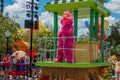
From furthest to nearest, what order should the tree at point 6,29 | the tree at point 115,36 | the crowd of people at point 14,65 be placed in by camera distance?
the tree at point 115,36 < the tree at point 6,29 < the crowd of people at point 14,65

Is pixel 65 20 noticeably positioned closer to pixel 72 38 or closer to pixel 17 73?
pixel 72 38

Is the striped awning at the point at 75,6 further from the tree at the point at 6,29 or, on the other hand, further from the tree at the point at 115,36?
the tree at the point at 115,36

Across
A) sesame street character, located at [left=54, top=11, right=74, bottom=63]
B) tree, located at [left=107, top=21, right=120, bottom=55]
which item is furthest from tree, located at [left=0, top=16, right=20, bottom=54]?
sesame street character, located at [left=54, top=11, right=74, bottom=63]

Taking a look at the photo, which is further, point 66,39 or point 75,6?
point 75,6

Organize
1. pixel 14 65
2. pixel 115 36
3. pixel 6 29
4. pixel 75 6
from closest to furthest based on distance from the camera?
pixel 75 6, pixel 14 65, pixel 6 29, pixel 115 36

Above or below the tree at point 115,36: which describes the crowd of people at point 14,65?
below

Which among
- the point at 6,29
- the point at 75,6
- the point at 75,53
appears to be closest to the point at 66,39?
the point at 75,53

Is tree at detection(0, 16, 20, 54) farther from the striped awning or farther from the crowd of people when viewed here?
the striped awning

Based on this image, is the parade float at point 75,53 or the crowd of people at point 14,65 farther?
the crowd of people at point 14,65

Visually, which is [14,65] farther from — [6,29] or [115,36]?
[115,36]

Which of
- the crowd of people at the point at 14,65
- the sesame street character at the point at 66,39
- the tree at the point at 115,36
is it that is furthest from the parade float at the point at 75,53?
the tree at the point at 115,36

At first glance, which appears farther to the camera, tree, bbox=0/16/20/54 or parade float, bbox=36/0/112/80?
tree, bbox=0/16/20/54

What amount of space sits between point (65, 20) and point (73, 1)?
146cm

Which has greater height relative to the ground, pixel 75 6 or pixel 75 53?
pixel 75 6
